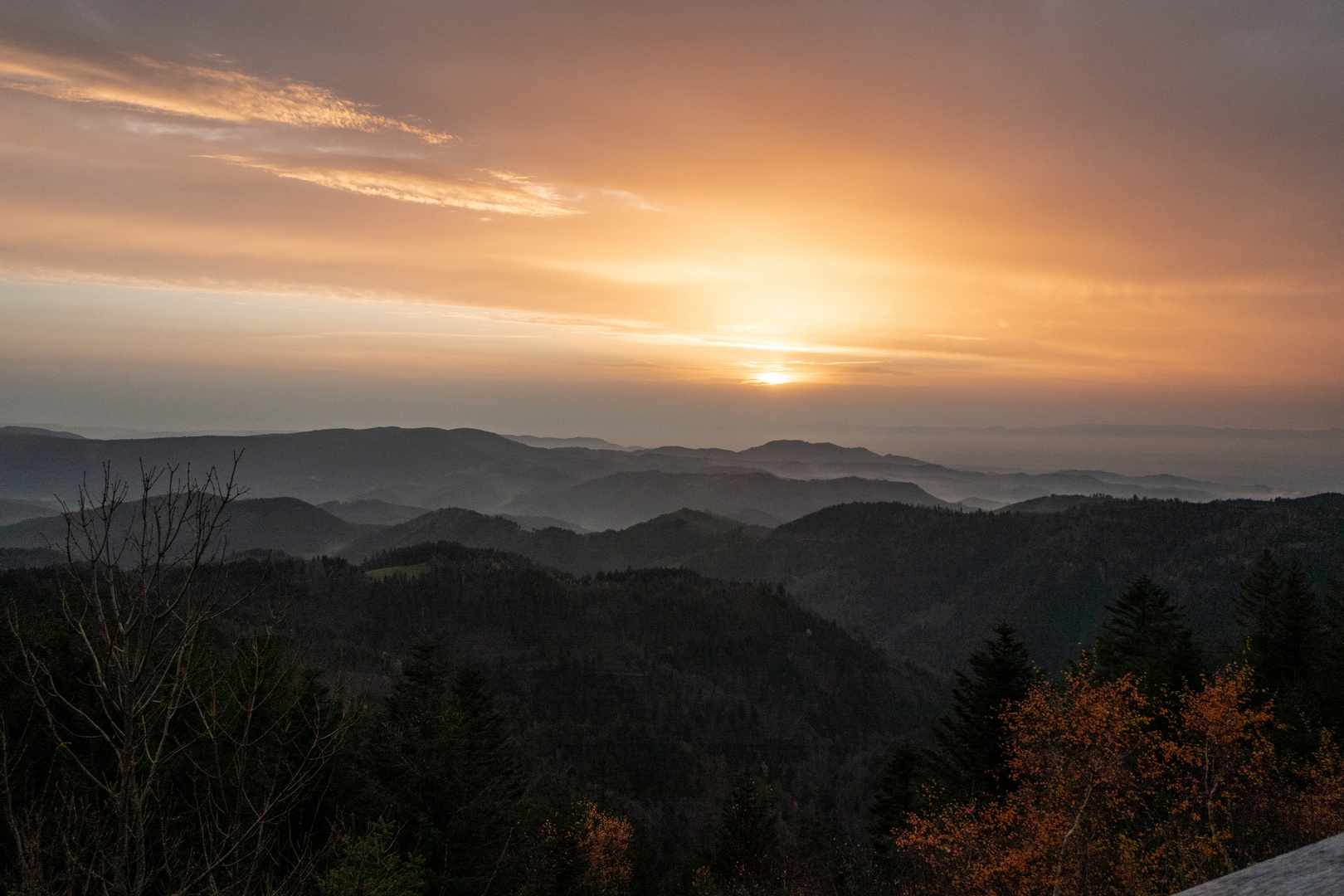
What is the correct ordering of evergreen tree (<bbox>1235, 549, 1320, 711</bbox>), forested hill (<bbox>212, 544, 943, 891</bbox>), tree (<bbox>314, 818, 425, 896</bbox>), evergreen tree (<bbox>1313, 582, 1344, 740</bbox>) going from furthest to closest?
1. forested hill (<bbox>212, 544, 943, 891</bbox>)
2. evergreen tree (<bbox>1235, 549, 1320, 711</bbox>)
3. evergreen tree (<bbox>1313, 582, 1344, 740</bbox>)
4. tree (<bbox>314, 818, 425, 896</bbox>)

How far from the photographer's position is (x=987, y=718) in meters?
36.8

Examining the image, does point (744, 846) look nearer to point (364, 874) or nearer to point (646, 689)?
point (364, 874)

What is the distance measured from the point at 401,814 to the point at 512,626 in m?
169

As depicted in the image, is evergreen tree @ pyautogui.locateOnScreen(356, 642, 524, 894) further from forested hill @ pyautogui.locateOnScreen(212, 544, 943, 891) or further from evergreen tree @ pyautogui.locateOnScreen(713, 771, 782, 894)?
forested hill @ pyautogui.locateOnScreen(212, 544, 943, 891)

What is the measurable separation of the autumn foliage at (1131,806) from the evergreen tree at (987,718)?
4652 millimetres

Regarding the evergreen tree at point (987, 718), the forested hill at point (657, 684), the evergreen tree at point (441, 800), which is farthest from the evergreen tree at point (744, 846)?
the forested hill at point (657, 684)

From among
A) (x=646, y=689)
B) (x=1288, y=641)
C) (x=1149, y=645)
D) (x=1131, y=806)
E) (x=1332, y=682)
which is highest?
(x=1288, y=641)

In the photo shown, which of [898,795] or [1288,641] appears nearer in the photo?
[1288,641]

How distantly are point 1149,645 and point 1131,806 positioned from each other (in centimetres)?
1974

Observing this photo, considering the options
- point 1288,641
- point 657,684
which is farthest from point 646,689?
point 1288,641

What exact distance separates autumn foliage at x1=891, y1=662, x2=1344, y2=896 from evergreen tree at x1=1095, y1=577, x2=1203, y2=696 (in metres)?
4.48

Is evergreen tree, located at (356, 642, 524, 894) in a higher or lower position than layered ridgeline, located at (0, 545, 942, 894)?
higher

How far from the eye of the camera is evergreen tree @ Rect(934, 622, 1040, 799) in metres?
35.9

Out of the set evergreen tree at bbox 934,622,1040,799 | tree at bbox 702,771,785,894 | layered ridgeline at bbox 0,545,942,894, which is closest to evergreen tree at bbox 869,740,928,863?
evergreen tree at bbox 934,622,1040,799
